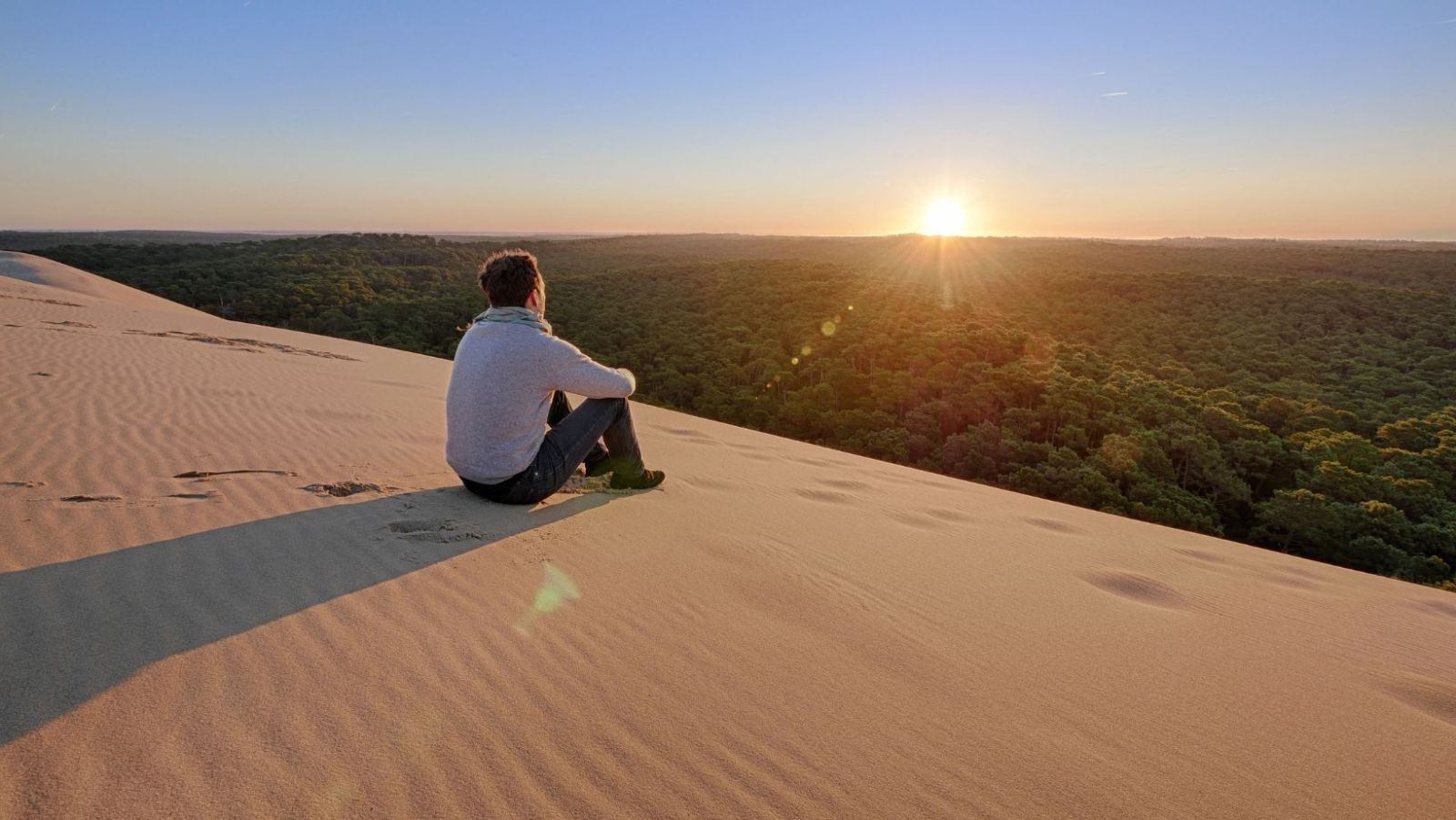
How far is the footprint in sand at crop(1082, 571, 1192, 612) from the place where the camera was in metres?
2.93

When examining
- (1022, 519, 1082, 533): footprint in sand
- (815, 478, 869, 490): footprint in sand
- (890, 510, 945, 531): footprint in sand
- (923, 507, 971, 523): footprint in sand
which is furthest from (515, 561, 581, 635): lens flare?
(1022, 519, 1082, 533): footprint in sand

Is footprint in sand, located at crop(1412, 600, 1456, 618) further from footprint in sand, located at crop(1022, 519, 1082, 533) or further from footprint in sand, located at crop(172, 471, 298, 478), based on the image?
footprint in sand, located at crop(172, 471, 298, 478)

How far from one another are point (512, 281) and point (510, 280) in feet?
0.04

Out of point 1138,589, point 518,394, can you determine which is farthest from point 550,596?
point 1138,589

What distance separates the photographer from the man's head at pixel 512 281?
304cm

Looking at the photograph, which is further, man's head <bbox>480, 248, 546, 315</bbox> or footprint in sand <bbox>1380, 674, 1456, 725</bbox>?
man's head <bbox>480, 248, 546, 315</bbox>

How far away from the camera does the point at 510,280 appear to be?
3.03 m

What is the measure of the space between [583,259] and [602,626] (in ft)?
262

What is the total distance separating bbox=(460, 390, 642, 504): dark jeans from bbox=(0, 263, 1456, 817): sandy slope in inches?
4.9

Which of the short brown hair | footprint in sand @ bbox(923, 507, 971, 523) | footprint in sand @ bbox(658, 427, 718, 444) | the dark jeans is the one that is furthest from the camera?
footprint in sand @ bbox(658, 427, 718, 444)

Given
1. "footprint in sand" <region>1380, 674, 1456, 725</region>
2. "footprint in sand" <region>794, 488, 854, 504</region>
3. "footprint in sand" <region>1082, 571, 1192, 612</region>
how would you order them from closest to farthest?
"footprint in sand" <region>1380, 674, 1456, 725</region>
"footprint in sand" <region>1082, 571, 1192, 612</region>
"footprint in sand" <region>794, 488, 854, 504</region>

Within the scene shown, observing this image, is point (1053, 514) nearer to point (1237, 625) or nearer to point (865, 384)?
point (1237, 625)

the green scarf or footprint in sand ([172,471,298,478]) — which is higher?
the green scarf

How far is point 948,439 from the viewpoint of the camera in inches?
623
